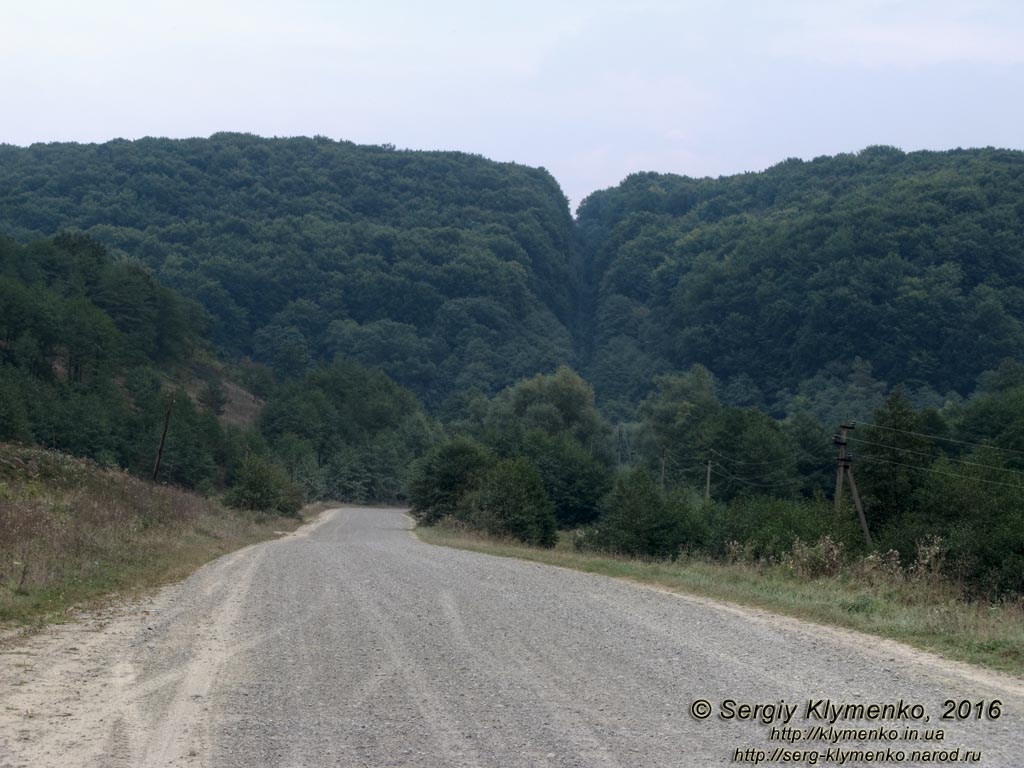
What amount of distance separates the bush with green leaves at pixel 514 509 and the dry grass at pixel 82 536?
9.27m

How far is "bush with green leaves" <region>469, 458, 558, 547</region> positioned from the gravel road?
87.0 feet

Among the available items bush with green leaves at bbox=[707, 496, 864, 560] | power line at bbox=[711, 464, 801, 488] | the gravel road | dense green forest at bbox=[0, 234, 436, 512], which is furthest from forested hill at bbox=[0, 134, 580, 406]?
the gravel road

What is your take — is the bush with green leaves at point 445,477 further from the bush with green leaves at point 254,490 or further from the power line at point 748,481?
the power line at point 748,481

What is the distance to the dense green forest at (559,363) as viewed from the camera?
4259cm

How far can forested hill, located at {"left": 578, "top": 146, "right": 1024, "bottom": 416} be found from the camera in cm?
12531

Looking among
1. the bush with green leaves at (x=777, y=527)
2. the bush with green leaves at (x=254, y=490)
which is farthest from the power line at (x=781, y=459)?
the bush with green leaves at (x=254, y=490)

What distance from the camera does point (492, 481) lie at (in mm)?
42562

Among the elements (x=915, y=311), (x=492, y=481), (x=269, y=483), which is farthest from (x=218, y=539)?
(x=915, y=311)

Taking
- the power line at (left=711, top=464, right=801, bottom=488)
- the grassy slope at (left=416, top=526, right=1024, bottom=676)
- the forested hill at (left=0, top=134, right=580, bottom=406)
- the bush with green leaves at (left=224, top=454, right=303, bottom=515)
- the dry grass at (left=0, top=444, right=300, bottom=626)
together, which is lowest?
the bush with green leaves at (left=224, top=454, right=303, bottom=515)

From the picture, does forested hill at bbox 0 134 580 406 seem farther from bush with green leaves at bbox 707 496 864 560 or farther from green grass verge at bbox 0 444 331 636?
green grass verge at bbox 0 444 331 636

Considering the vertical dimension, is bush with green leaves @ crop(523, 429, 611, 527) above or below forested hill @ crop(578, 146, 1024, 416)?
below

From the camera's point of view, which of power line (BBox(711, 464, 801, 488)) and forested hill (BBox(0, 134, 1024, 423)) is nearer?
power line (BBox(711, 464, 801, 488))

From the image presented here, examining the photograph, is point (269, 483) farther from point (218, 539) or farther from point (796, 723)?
point (796, 723)

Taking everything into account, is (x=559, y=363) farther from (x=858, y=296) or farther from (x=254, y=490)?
(x=254, y=490)
